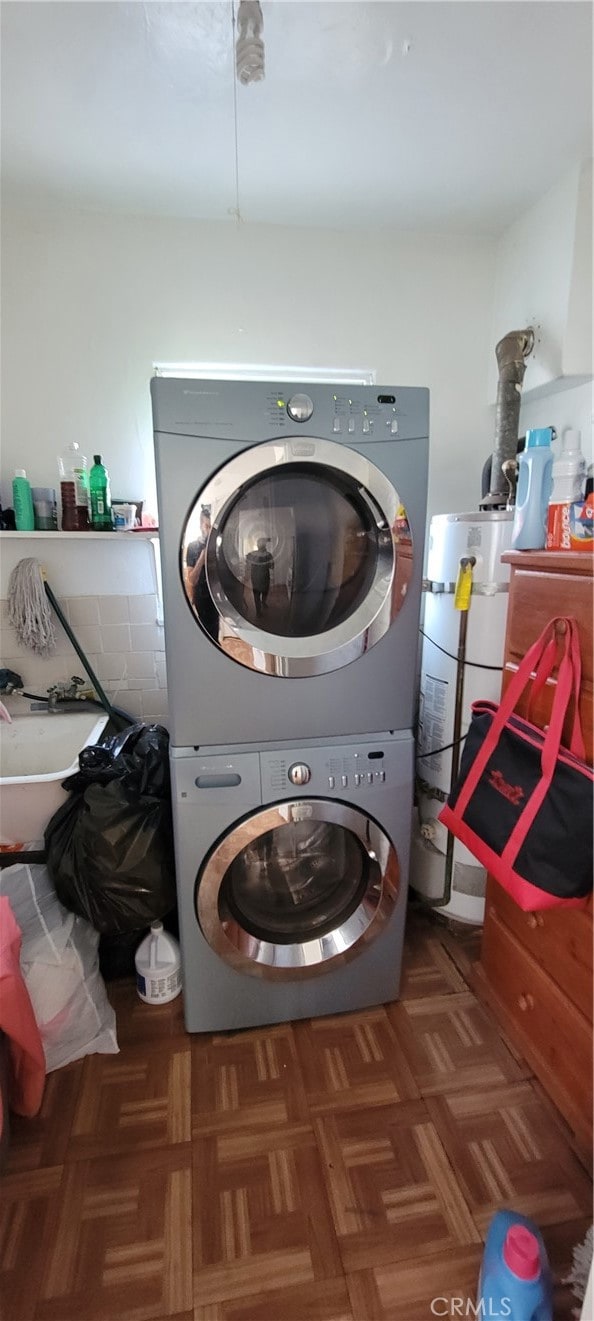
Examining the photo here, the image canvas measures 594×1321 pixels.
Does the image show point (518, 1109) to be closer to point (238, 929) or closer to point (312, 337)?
point (238, 929)

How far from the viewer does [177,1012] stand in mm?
1594

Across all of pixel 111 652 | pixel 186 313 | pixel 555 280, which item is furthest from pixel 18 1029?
pixel 555 280

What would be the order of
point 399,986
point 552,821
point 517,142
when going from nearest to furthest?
point 552,821 → point 517,142 → point 399,986

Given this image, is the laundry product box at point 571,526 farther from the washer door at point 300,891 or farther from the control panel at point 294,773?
the washer door at point 300,891

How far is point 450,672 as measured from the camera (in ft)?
5.58

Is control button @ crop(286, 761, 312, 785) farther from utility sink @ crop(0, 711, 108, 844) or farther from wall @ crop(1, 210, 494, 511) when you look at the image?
wall @ crop(1, 210, 494, 511)

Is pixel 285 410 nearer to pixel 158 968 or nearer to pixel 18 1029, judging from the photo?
pixel 18 1029

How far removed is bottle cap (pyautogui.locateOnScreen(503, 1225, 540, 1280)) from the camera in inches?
35.6

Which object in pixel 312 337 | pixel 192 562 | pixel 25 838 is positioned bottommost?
pixel 25 838

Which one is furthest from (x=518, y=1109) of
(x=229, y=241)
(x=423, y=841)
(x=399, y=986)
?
(x=229, y=241)

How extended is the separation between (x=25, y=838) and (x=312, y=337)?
71.8 inches

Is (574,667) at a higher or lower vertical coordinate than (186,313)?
lower

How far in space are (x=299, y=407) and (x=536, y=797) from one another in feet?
2.98

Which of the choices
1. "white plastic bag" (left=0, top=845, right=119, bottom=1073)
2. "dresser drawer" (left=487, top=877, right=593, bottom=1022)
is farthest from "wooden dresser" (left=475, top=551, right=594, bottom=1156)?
"white plastic bag" (left=0, top=845, right=119, bottom=1073)
